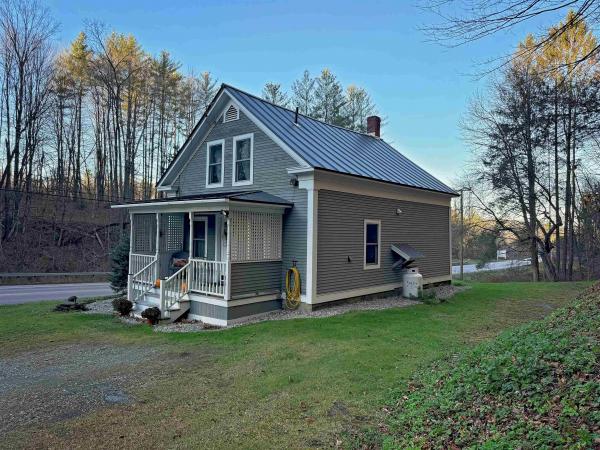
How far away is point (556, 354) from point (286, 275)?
24.8 ft

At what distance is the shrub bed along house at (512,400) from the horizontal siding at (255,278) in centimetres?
568

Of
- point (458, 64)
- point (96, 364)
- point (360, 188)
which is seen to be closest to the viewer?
point (458, 64)

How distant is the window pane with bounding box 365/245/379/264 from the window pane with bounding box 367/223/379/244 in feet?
0.54

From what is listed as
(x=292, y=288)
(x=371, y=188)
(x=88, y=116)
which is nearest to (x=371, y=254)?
(x=371, y=188)

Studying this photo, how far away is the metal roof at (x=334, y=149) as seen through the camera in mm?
11570

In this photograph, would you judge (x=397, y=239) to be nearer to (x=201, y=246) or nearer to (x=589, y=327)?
(x=201, y=246)

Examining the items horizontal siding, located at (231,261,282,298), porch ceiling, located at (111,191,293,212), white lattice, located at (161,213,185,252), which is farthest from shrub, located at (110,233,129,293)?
horizontal siding, located at (231,261,282,298)

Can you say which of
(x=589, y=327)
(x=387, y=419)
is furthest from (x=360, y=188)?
(x=387, y=419)

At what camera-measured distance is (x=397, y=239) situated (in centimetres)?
1373

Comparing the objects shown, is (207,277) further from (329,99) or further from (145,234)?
(329,99)

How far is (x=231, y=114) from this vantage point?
42.4ft

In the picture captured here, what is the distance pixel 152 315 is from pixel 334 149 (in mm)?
7448

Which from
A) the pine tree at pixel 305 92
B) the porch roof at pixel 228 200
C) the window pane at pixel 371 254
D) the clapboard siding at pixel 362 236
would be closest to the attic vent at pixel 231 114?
the porch roof at pixel 228 200

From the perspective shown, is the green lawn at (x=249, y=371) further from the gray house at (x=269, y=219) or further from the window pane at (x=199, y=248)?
the window pane at (x=199, y=248)
